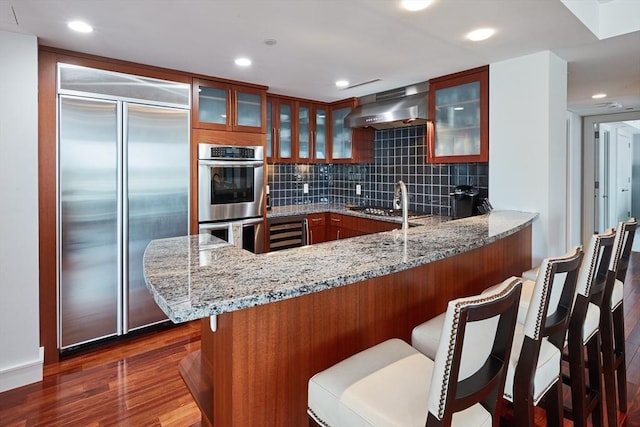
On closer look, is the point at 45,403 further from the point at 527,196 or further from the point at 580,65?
the point at 580,65

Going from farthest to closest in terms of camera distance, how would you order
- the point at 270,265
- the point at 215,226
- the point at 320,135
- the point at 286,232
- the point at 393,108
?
1. the point at 320,135
2. the point at 286,232
3. the point at 393,108
4. the point at 215,226
5. the point at 270,265

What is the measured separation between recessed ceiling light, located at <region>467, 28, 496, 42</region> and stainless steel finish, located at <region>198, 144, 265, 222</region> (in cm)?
216

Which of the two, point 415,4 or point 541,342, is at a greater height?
point 415,4

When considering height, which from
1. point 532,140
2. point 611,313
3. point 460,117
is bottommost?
point 611,313

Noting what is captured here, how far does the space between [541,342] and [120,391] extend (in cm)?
232

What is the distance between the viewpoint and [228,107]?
352 centimetres

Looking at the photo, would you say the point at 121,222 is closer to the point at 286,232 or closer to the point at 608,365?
the point at 286,232

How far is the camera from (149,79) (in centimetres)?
299

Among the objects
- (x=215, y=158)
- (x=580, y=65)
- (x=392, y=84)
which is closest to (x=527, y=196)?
(x=580, y=65)

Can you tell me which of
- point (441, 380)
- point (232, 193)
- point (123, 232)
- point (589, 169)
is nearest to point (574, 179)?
point (589, 169)

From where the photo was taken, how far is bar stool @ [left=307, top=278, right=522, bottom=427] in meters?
0.85

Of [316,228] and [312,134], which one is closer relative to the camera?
[316,228]

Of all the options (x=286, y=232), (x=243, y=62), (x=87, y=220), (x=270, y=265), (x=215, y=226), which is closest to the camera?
(x=270, y=265)

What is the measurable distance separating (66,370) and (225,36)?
2.52 meters
